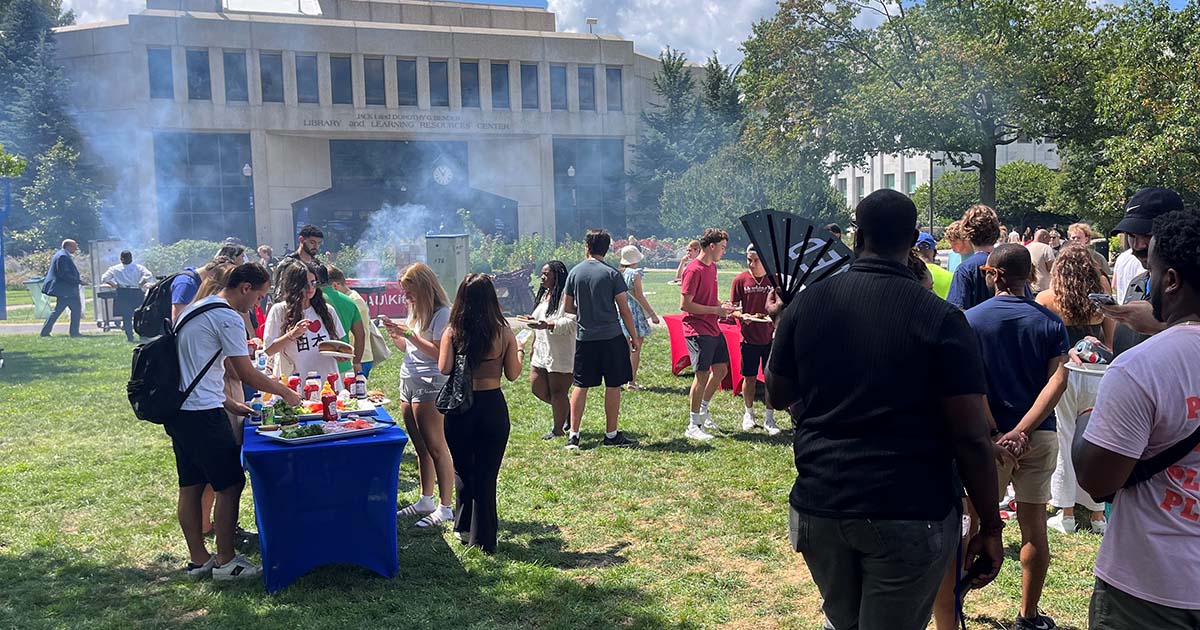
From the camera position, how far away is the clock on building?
160 ft

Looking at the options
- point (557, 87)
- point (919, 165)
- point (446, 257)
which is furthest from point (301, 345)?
point (919, 165)

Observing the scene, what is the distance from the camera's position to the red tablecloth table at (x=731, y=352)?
10406 millimetres

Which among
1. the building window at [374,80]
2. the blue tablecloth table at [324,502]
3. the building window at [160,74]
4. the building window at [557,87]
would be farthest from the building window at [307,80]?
the blue tablecloth table at [324,502]

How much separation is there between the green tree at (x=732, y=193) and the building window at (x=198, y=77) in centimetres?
2246

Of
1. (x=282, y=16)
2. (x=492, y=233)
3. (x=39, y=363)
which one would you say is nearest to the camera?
→ (x=39, y=363)

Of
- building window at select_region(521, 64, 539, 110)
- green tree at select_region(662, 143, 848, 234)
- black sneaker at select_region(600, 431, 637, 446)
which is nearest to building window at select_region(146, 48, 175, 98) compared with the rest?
building window at select_region(521, 64, 539, 110)

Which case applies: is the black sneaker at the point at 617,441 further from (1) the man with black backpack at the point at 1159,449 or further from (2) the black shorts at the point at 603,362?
(1) the man with black backpack at the point at 1159,449

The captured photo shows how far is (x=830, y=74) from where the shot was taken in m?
34.8

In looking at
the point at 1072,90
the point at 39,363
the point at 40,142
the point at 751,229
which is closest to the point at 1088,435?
the point at 751,229

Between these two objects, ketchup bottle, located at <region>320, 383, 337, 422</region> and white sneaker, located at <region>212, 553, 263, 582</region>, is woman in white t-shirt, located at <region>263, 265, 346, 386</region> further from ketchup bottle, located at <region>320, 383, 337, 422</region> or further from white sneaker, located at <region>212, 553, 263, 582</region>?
white sneaker, located at <region>212, 553, 263, 582</region>

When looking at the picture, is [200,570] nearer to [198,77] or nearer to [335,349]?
[335,349]

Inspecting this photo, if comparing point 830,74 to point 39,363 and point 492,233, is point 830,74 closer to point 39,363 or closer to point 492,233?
point 492,233

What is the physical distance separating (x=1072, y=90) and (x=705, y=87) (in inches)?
1076

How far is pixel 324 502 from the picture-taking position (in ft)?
17.0
